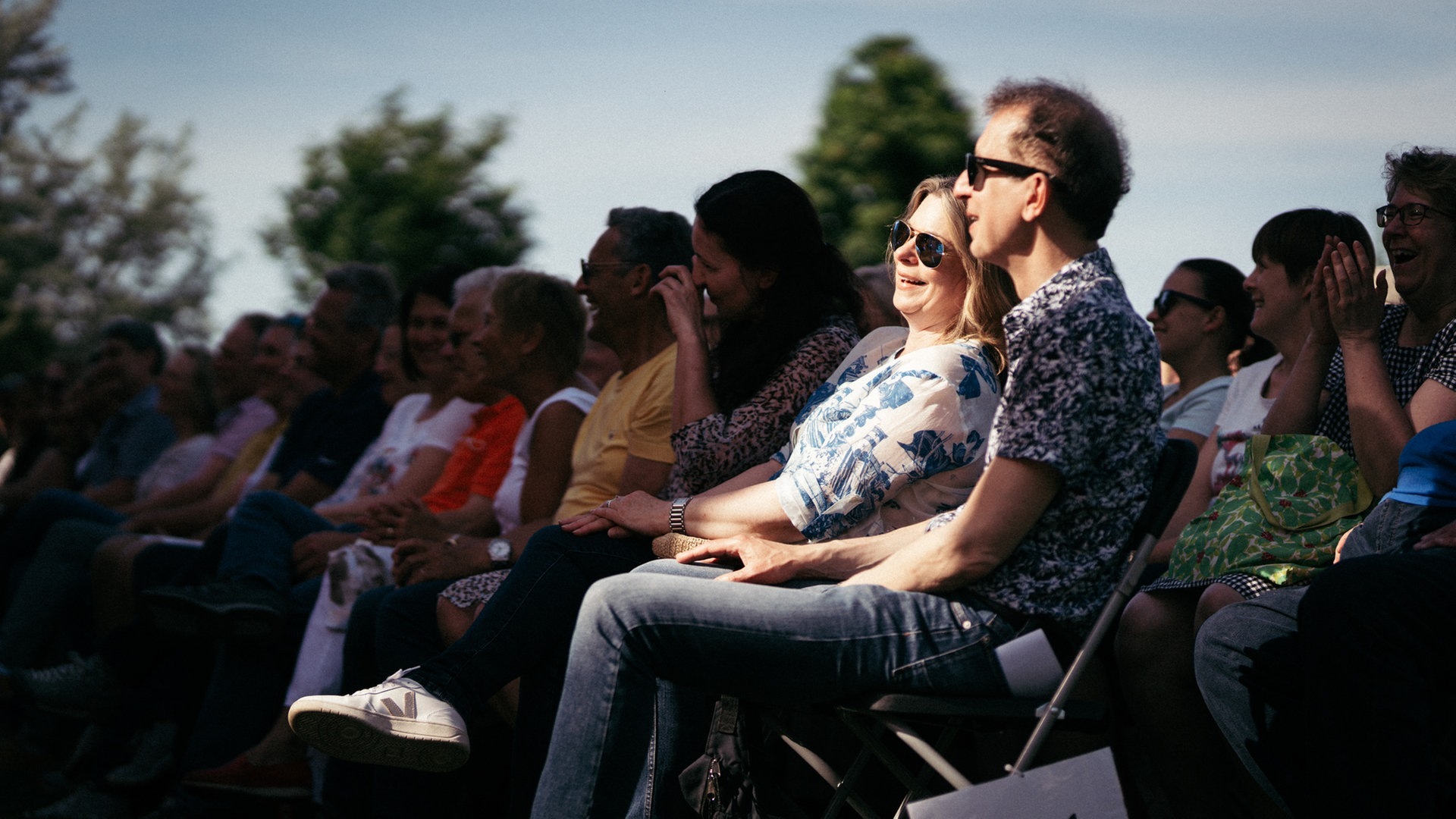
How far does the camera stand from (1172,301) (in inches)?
171

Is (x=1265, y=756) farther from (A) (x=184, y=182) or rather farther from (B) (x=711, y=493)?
(A) (x=184, y=182)

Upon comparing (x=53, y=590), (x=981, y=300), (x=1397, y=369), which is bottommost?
(x=1397, y=369)

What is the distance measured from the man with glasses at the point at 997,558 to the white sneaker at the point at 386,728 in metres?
0.48

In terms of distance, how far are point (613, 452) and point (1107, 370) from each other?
2.04m

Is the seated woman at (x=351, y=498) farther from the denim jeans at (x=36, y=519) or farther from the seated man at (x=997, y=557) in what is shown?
the seated man at (x=997, y=557)

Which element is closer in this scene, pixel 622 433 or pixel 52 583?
pixel 622 433

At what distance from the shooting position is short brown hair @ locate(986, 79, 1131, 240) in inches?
96.9

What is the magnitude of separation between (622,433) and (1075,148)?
195cm

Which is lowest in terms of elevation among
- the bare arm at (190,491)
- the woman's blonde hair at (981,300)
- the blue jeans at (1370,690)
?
the blue jeans at (1370,690)

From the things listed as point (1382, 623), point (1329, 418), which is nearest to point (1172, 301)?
point (1329, 418)

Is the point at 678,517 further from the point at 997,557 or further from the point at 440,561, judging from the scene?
the point at 440,561

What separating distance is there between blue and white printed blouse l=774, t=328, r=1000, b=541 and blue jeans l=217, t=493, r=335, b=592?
246cm

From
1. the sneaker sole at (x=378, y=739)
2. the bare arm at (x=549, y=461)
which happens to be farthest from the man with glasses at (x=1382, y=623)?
the bare arm at (x=549, y=461)

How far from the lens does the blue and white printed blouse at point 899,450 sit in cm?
272
